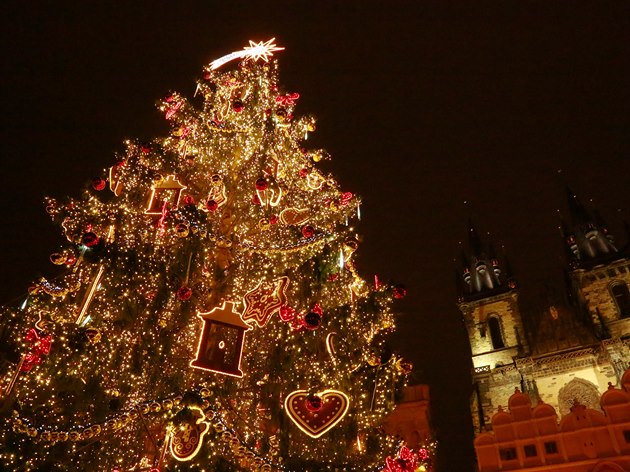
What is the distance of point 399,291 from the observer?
21.0 feet

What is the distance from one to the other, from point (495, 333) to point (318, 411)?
1049 inches

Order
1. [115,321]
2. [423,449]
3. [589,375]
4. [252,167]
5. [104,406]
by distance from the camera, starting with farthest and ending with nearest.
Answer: [589,375], [252,167], [423,449], [115,321], [104,406]

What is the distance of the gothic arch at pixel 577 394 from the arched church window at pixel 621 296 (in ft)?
15.3

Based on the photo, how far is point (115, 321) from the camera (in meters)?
5.86

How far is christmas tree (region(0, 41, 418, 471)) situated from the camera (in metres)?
5.34

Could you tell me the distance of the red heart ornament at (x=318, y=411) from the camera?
548 cm

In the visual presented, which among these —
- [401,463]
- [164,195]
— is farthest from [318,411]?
[164,195]

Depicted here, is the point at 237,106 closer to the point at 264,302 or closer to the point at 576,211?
the point at 264,302

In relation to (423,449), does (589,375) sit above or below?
above

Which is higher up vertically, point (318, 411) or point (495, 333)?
point (495, 333)

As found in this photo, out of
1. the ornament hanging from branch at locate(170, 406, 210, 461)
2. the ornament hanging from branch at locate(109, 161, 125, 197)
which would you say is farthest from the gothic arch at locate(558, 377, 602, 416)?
the ornament hanging from branch at locate(109, 161, 125, 197)

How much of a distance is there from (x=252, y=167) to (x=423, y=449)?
214 inches

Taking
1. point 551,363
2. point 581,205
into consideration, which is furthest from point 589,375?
point 581,205

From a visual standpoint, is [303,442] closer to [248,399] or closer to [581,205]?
[248,399]
